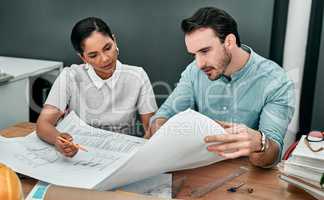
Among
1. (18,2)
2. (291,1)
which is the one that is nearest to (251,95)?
(291,1)

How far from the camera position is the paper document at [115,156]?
666 mm

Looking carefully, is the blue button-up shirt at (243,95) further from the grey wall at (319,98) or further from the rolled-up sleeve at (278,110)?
the grey wall at (319,98)

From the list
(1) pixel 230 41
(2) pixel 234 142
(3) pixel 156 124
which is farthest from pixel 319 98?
(2) pixel 234 142

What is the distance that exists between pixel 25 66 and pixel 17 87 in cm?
9

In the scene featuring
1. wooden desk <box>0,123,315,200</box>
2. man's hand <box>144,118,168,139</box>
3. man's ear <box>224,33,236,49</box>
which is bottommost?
man's hand <box>144,118,168,139</box>

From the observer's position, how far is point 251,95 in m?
1.12

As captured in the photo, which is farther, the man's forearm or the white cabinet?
the white cabinet

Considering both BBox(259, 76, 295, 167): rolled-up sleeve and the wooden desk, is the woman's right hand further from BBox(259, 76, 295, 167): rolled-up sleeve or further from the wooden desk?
BBox(259, 76, 295, 167): rolled-up sleeve

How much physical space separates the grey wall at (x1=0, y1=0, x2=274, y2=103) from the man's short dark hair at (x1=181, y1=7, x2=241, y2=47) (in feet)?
0.53

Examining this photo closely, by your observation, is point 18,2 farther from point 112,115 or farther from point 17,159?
point 17,159

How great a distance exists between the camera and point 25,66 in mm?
1344

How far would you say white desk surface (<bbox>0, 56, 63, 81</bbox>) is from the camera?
4.27ft

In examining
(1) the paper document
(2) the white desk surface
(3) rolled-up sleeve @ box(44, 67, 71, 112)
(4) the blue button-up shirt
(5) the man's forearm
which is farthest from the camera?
(2) the white desk surface

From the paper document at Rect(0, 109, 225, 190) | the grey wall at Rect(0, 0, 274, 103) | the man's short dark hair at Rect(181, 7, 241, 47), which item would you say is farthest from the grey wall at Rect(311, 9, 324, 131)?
the paper document at Rect(0, 109, 225, 190)
